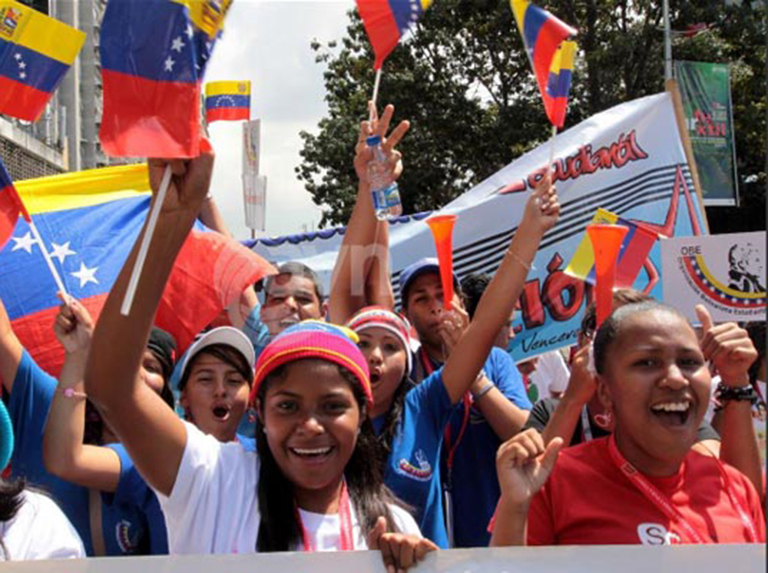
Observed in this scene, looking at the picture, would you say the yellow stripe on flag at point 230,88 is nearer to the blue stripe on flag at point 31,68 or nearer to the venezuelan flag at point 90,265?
the venezuelan flag at point 90,265

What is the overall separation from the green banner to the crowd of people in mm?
14294

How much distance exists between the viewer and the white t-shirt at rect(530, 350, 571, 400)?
595 cm

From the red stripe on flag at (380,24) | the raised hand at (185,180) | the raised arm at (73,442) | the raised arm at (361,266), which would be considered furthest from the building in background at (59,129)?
the raised hand at (185,180)

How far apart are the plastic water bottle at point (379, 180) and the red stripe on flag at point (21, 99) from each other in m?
1.15

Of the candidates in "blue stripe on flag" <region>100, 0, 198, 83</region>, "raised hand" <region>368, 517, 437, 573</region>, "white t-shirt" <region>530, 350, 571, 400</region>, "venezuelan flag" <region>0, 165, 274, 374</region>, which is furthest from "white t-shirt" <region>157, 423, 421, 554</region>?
"white t-shirt" <region>530, 350, 571, 400</region>

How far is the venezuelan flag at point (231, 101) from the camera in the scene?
7.18 m

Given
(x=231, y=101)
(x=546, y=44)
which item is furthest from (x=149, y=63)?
(x=231, y=101)

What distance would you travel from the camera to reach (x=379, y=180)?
4109 mm

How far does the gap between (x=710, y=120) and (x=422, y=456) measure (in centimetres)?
1585

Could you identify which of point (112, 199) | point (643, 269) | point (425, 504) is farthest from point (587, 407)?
point (112, 199)

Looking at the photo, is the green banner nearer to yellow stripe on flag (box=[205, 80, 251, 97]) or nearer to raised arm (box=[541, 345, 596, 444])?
yellow stripe on flag (box=[205, 80, 251, 97])

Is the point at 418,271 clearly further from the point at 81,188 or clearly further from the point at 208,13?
the point at 81,188

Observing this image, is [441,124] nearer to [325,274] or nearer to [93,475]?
[325,274]

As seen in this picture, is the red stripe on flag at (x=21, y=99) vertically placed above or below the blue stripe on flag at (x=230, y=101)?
below
